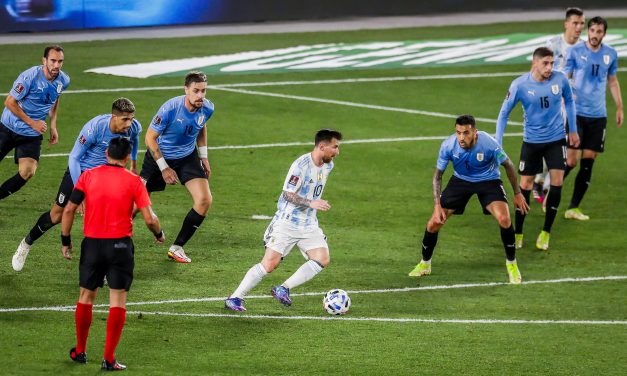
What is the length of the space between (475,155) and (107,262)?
5.34 metres

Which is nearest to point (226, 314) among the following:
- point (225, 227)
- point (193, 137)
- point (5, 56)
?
point (193, 137)

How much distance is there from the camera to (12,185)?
16672 mm

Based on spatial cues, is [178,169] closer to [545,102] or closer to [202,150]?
[202,150]

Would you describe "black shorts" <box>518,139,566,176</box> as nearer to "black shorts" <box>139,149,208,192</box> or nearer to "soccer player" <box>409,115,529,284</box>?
"soccer player" <box>409,115,529,284</box>

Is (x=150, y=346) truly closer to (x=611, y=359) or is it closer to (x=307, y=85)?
(x=611, y=359)

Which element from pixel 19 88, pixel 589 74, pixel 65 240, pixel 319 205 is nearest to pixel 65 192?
pixel 65 240

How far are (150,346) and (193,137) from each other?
4081 millimetres

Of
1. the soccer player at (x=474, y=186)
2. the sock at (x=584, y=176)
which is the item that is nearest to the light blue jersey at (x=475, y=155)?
the soccer player at (x=474, y=186)

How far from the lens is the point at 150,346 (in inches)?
470

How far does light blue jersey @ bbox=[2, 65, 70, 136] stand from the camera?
1617 cm

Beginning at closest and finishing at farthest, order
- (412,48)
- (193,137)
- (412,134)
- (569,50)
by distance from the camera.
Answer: (193,137)
(569,50)
(412,134)
(412,48)

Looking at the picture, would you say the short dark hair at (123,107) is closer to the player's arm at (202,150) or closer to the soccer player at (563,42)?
the player's arm at (202,150)

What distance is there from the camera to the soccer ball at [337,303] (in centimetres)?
1327

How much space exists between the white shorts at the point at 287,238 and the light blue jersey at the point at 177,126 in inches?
95.4
